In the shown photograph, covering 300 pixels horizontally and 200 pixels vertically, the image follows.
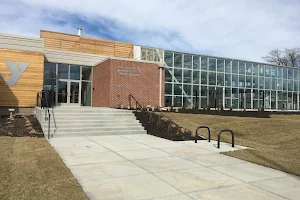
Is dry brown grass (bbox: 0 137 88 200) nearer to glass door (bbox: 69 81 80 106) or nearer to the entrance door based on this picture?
the entrance door

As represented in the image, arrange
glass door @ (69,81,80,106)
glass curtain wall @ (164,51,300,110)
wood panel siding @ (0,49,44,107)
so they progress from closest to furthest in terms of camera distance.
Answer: wood panel siding @ (0,49,44,107), glass door @ (69,81,80,106), glass curtain wall @ (164,51,300,110)

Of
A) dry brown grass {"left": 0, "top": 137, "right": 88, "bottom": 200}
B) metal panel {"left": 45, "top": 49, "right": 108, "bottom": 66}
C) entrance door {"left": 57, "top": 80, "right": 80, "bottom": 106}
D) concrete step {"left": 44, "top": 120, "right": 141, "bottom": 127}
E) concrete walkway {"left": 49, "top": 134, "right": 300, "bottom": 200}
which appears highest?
metal panel {"left": 45, "top": 49, "right": 108, "bottom": 66}

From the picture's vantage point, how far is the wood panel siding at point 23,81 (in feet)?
55.9

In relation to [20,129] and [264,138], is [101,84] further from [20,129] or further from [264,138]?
[264,138]

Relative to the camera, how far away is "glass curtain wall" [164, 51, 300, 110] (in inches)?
970

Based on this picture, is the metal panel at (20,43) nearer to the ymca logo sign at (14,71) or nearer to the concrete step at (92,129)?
the ymca logo sign at (14,71)

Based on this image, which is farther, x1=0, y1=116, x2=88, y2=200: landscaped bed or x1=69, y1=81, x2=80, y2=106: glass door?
x1=69, y1=81, x2=80, y2=106: glass door

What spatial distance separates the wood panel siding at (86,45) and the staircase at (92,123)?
12.2 meters

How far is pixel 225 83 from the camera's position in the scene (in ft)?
90.5

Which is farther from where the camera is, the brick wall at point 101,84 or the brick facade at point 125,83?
the brick wall at point 101,84

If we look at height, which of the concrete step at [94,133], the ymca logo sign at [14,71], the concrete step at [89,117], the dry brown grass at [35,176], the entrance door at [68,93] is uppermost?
the ymca logo sign at [14,71]

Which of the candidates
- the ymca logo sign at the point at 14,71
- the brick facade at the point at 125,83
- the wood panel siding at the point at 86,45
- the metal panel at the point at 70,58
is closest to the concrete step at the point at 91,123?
the brick facade at the point at 125,83

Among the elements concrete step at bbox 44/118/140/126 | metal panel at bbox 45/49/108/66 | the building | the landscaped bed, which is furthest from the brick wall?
the landscaped bed

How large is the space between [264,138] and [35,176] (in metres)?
9.48
